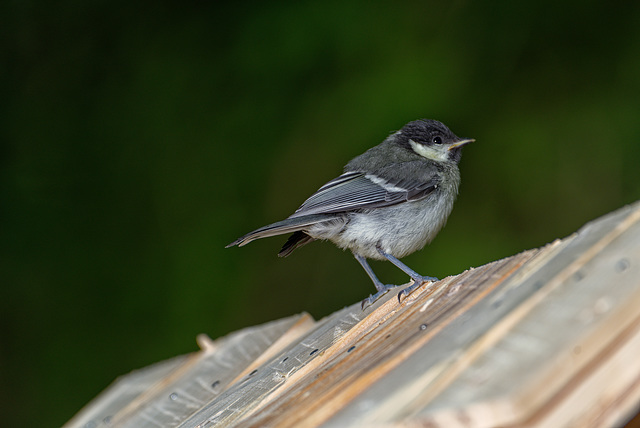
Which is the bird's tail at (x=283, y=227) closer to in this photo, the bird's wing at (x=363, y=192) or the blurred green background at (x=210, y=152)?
the bird's wing at (x=363, y=192)

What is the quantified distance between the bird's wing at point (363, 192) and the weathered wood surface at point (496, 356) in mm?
1017

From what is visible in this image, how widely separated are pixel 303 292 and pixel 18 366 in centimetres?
171

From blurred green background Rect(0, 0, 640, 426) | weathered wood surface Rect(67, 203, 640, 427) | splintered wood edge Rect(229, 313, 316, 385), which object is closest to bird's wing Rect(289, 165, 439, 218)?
splintered wood edge Rect(229, 313, 316, 385)

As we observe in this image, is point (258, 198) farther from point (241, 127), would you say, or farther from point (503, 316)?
point (503, 316)

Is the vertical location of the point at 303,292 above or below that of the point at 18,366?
below

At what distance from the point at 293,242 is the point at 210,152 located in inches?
56.0

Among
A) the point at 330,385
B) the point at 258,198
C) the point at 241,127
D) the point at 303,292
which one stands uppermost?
the point at 241,127

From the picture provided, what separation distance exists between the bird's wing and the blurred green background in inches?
31.5

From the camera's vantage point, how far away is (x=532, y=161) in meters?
3.91

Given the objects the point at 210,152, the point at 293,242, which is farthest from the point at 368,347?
the point at 210,152

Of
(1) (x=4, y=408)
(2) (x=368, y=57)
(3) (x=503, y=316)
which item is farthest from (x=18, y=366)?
(3) (x=503, y=316)

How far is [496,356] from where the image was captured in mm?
1208

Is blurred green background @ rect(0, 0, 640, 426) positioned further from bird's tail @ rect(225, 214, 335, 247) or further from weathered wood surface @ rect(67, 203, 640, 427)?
weathered wood surface @ rect(67, 203, 640, 427)

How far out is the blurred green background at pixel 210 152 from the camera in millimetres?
3994
